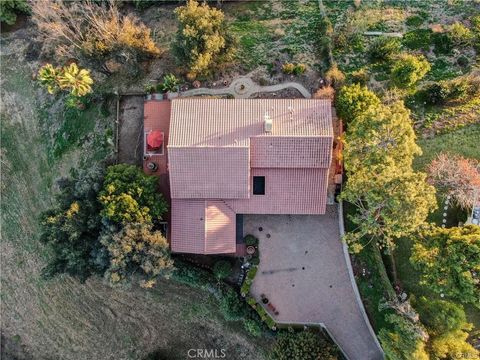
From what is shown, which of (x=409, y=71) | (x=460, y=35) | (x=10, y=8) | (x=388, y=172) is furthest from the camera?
(x=10, y=8)

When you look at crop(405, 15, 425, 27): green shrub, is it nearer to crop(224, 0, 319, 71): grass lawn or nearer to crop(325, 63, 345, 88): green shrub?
crop(224, 0, 319, 71): grass lawn

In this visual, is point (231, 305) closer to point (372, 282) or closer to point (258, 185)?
point (258, 185)

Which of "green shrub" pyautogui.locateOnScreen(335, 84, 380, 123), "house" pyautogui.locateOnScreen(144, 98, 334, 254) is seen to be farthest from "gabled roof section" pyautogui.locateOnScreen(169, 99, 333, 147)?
"green shrub" pyautogui.locateOnScreen(335, 84, 380, 123)

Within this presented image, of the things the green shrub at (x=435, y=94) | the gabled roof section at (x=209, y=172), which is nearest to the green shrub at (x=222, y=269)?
the gabled roof section at (x=209, y=172)

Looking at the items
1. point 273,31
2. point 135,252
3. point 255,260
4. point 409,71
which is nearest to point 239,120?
point 273,31

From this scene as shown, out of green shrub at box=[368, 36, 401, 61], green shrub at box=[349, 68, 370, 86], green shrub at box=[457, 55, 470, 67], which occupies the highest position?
green shrub at box=[368, 36, 401, 61]
